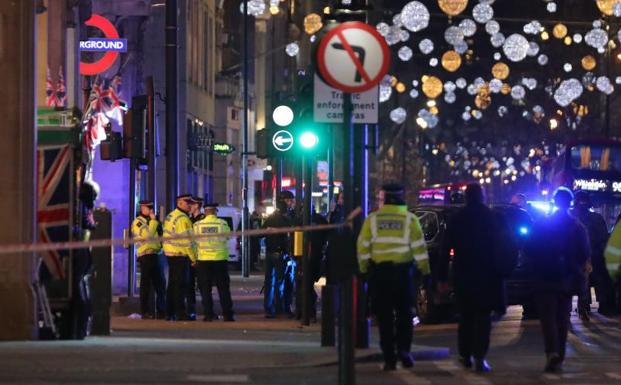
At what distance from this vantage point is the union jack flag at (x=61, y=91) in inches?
977

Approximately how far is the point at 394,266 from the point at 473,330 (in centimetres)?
96

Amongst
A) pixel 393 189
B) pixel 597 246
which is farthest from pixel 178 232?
pixel 393 189

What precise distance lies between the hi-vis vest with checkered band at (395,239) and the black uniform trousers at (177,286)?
8.22 meters

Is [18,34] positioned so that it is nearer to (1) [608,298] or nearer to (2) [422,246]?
(2) [422,246]

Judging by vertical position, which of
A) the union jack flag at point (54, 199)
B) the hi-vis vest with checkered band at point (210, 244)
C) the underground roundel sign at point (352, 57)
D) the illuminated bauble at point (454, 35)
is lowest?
the hi-vis vest with checkered band at point (210, 244)

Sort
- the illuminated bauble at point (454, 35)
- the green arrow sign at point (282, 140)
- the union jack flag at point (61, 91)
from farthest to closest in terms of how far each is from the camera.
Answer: the illuminated bauble at point (454, 35), the union jack flag at point (61, 91), the green arrow sign at point (282, 140)

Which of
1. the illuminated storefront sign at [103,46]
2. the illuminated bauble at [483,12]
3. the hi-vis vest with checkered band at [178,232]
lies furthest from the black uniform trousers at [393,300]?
the illuminated bauble at [483,12]

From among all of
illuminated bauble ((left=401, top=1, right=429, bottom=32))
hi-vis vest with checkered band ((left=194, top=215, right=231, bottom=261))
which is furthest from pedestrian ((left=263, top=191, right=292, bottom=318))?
illuminated bauble ((left=401, top=1, right=429, bottom=32))

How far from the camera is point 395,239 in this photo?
1445 centimetres

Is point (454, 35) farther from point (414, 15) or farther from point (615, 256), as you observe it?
point (615, 256)

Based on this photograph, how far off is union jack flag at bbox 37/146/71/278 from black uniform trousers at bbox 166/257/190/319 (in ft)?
19.7

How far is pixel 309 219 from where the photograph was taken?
68.1 ft

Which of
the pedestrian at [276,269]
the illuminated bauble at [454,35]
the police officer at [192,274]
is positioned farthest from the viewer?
the illuminated bauble at [454,35]

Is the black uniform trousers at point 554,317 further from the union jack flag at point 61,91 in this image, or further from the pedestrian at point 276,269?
the union jack flag at point 61,91
